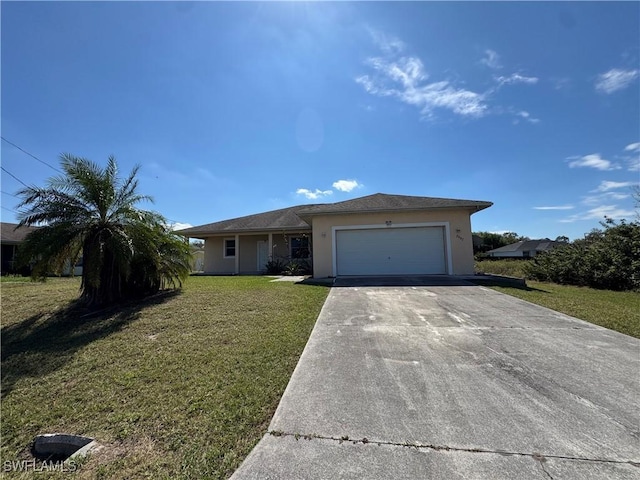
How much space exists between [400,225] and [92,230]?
11.1 meters

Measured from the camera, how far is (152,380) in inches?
145

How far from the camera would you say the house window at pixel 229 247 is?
63.9 feet

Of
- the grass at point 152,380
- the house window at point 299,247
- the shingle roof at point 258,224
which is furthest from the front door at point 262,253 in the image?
the grass at point 152,380

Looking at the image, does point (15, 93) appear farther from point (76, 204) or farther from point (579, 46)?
point (579, 46)

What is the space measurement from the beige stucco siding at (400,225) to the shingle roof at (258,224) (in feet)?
11.1

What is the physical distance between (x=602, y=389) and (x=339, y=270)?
10.5 meters

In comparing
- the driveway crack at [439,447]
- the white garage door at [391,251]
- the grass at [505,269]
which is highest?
the white garage door at [391,251]

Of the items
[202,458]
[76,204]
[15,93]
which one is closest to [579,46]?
[202,458]

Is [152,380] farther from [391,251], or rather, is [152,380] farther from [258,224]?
[258,224]

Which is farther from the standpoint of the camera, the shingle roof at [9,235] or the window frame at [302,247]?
the shingle roof at [9,235]

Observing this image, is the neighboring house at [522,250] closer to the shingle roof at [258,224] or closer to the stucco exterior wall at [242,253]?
the shingle roof at [258,224]

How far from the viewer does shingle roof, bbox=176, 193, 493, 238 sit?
12898mm

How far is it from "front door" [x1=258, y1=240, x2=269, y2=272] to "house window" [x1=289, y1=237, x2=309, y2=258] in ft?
5.96

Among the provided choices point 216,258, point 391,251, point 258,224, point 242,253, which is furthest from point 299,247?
point 391,251
